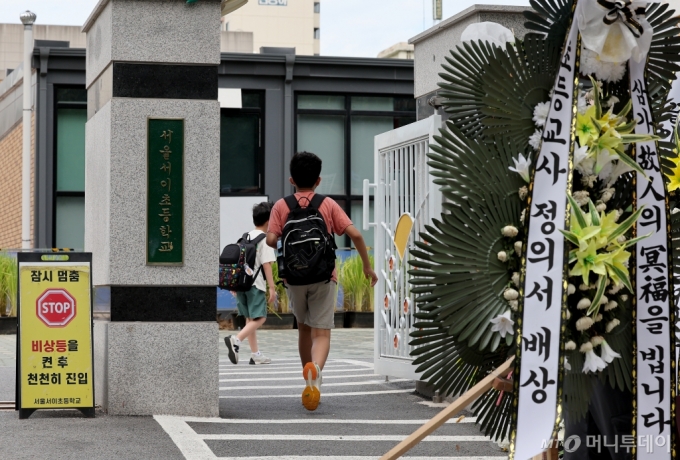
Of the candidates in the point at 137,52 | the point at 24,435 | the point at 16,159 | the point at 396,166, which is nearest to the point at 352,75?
the point at 16,159

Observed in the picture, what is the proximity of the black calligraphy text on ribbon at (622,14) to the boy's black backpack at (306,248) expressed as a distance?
4.21 meters

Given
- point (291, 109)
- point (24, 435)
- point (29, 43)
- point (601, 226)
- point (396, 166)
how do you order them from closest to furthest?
point (601, 226) → point (24, 435) → point (396, 166) → point (29, 43) → point (291, 109)

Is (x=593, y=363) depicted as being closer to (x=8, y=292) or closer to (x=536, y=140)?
(x=536, y=140)

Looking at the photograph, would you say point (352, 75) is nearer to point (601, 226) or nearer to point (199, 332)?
point (199, 332)

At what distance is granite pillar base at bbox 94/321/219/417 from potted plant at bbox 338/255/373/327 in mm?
12736

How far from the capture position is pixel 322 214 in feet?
26.2

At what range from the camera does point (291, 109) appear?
77.8ft

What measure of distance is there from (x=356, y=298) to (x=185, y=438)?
13816mm

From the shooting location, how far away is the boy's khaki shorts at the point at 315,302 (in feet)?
26.1

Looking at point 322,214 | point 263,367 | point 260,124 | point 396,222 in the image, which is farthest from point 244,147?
point 322,214

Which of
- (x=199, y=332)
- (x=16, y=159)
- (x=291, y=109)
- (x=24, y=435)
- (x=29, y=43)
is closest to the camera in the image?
(x=24, y=435)

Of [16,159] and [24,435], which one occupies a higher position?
[16,159]

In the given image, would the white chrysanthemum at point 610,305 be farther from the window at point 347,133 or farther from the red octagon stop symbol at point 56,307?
the window at point 347,133

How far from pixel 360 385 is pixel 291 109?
47.9 feet
